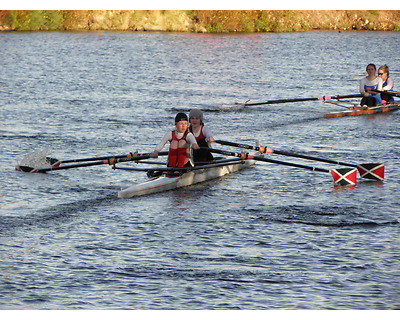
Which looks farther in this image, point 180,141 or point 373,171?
point 373,171

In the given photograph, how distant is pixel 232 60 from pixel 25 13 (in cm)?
2611

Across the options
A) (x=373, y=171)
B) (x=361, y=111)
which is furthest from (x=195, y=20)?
(x=373, y=171)

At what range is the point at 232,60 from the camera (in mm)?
59656

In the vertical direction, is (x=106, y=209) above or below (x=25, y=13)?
below

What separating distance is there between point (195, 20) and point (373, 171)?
211 feet

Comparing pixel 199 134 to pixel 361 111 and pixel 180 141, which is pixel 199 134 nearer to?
pixel 180 141

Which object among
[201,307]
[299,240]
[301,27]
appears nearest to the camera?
→ [201,307]

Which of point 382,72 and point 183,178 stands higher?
point 382,72

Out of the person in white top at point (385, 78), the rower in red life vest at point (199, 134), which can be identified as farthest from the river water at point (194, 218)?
the person in white top at point (385, 78)

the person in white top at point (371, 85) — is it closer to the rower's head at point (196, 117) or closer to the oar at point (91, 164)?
the rower's head at point (196, 117)

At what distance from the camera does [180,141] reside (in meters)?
19.5

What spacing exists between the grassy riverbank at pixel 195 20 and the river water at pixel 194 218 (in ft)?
133

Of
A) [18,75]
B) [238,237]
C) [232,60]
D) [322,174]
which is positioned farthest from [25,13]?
[238,237]

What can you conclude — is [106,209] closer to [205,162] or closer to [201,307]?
[205,162]
